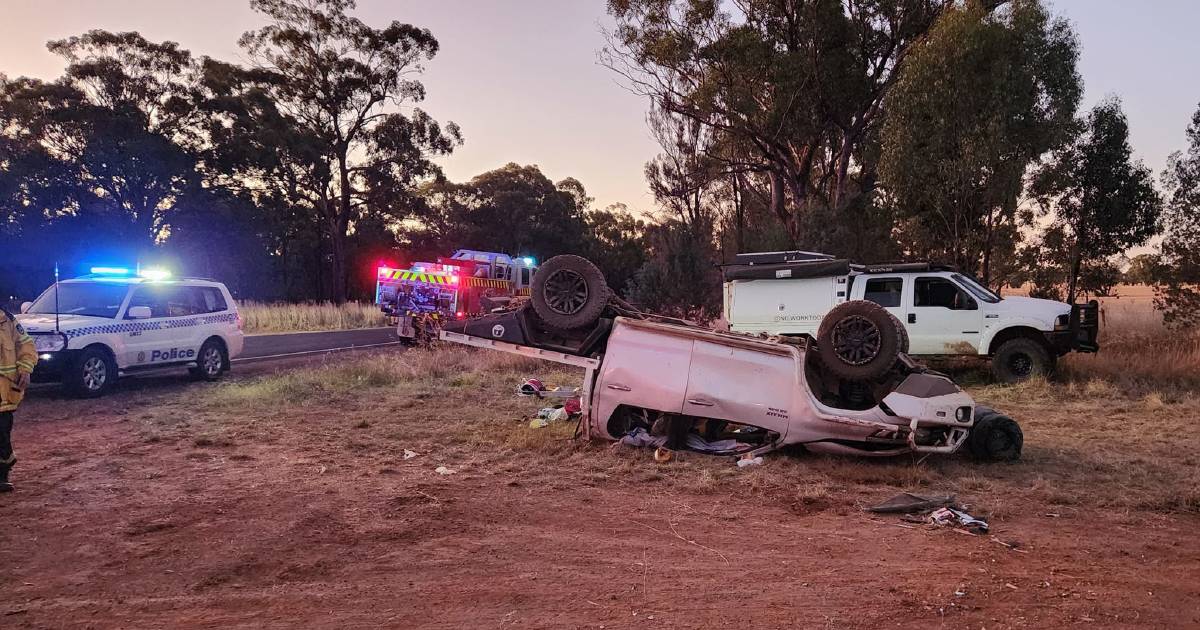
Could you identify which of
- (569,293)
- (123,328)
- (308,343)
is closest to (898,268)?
(569,293)

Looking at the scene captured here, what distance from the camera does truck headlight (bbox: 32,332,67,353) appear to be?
9.57m

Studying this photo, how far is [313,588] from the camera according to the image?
3891 millimetres

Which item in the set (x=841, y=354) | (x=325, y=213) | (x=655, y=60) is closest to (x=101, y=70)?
(x=325, y=213)

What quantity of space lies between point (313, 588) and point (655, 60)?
22.4 metres

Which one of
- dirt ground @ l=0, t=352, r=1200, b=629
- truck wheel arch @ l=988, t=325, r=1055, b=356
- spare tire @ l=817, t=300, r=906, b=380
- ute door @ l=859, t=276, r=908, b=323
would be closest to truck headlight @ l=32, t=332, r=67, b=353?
dirt ground @ l=0, t=352, r=1200, b=629

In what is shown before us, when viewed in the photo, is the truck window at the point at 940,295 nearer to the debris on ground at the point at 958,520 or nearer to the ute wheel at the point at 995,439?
the ute wheel at the point at 995,439

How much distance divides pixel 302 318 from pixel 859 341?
2331cm

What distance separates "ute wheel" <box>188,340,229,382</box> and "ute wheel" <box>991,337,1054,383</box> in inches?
526

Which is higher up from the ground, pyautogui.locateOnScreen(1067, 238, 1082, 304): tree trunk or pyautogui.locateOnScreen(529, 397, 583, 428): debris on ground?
pyautogui.locateOnScreen(1067, 238, 1082, 304): tree trunk

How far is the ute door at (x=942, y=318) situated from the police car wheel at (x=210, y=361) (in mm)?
12049

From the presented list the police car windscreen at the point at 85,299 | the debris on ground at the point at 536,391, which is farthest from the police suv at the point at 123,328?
the debris on ground at the point at 536,391

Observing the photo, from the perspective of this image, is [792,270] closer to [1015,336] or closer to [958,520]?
[1015,336]

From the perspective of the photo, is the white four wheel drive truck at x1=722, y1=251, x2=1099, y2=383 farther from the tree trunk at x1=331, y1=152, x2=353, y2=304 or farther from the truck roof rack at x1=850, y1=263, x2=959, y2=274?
the tree trunk at x1=331, y1=152, x2=353, y2=304

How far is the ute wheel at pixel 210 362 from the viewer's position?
1206 cm
